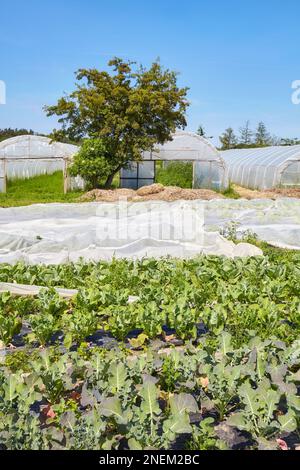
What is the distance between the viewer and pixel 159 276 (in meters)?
5.25

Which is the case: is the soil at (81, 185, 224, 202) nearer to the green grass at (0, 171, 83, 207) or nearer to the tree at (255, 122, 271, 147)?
the green grass at (0, 171, 83, 207)

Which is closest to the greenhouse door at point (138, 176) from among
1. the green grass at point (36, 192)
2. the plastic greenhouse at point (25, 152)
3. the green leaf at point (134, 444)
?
the green grass at point (36, 192)

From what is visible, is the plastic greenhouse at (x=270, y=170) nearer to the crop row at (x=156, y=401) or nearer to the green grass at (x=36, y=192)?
the green grass at (x=36, y=192)

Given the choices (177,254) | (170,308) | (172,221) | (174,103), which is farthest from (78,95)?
(170,308)

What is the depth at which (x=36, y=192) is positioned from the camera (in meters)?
17.5

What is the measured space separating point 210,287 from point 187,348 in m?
1.55

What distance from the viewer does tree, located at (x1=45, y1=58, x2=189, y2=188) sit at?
16053 mm

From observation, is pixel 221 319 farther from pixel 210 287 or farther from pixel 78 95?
pixel 78 95

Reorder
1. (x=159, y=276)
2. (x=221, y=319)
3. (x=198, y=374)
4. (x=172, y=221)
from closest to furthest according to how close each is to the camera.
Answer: (x=198, y=374), (x=221, y=319), (x=159, y=276), (x=172, y=221)

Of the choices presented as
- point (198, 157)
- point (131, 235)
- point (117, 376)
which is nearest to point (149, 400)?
point (117, 376)

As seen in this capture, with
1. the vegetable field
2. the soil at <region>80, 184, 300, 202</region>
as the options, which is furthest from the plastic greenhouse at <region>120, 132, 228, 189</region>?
the vegetable field

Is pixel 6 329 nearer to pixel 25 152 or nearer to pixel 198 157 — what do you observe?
pixel 198 157

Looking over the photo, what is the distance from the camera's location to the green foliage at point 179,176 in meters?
18.4

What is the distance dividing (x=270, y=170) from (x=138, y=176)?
17.8 feet
